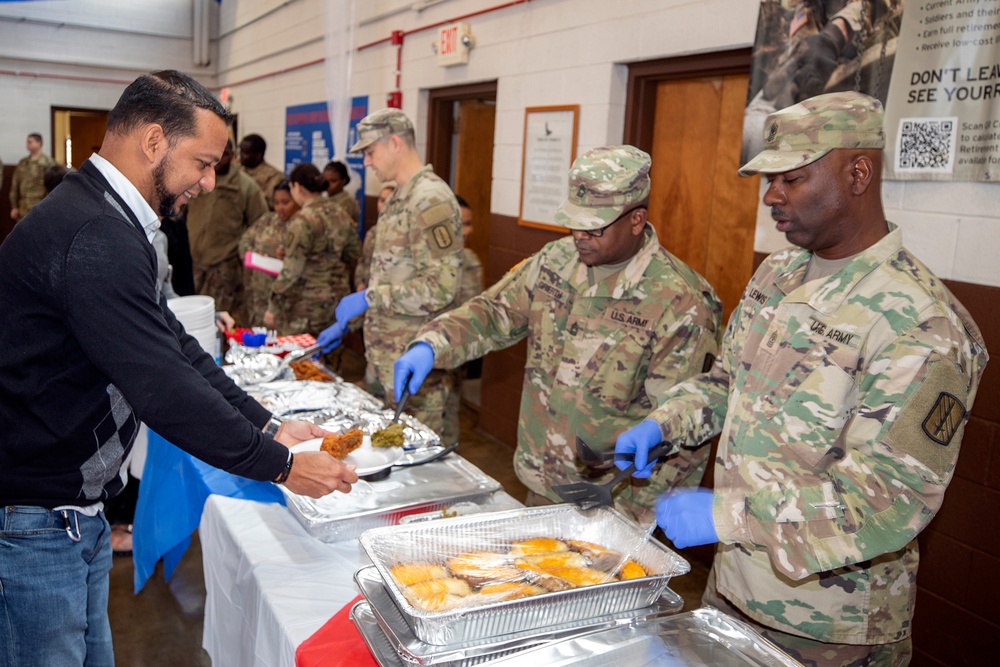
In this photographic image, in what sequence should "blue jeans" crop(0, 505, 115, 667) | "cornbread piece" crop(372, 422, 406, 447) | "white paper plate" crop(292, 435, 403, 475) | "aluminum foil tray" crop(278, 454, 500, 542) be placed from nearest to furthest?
"blue jeans" crop(0, 505, 115, 667) < "aluminum foil tray" crop(278, 454, 500, 542) < "white paper plate" crop(292, 435, 403, 475) < "cornbread piece" crop(372, 422, 406, 447)

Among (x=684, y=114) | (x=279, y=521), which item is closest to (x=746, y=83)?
(x=684, y=114)

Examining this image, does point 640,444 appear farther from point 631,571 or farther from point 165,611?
point 165,611

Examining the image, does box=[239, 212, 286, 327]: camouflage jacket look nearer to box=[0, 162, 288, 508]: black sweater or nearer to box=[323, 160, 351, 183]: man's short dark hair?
box=[323, 160, 351, 183]: man's short dark hair

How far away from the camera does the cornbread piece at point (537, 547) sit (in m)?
1.38

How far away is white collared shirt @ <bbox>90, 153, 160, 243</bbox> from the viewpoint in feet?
4.33

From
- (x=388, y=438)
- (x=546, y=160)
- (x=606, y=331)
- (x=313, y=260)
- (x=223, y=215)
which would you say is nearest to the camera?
(x=388, y=438)

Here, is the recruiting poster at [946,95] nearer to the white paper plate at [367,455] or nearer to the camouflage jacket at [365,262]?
the white paper plate at [367,455]

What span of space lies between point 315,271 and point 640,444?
360cm

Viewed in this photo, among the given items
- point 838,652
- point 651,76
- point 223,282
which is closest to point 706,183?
point 651,76

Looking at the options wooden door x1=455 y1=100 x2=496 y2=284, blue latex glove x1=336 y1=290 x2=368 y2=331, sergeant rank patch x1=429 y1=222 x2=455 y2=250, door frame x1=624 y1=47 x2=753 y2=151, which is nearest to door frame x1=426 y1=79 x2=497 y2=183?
wooden door x1=455 y1=100 x2=496 y2=284

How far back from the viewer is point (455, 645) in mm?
1135

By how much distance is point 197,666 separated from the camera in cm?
243

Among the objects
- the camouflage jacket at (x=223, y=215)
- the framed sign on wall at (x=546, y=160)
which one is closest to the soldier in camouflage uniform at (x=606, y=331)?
the framed sign on wall at (x=546, y=160)

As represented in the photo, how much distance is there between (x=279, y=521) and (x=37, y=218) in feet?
2.62
